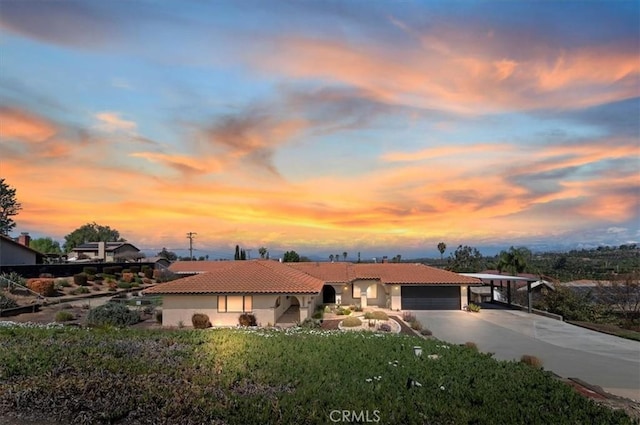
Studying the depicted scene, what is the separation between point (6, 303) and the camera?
35.1 meters

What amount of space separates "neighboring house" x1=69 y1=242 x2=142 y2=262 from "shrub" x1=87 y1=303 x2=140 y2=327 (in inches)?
2320

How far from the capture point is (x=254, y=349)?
16.4 meters

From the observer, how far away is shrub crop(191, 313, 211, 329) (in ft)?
95.2

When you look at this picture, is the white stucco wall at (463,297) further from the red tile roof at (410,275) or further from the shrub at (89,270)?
the shrub at (89,270)

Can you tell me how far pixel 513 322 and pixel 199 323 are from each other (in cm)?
2306

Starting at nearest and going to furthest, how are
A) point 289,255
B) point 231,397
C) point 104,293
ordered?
1. point 231,397
2. point 104,293
3. point 289,255

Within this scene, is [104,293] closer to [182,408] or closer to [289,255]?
[289,255]

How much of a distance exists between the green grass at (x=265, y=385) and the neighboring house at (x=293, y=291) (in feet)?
41.7

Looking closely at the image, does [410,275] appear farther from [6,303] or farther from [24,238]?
[24,238]

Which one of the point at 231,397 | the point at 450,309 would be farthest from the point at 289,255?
the point at 231,397

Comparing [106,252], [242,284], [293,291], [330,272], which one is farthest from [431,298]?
[106,252]

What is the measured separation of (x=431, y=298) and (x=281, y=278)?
57.5 feet

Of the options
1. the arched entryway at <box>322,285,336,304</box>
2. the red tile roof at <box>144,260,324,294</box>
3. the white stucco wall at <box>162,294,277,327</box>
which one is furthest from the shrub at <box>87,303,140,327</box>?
the arched entryway at <box>322,285,336,304</box>

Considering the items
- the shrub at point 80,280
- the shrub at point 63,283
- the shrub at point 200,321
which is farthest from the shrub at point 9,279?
the shrub at point 200,321
